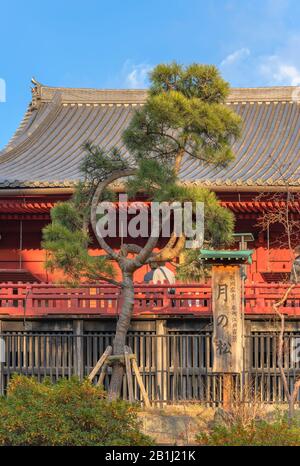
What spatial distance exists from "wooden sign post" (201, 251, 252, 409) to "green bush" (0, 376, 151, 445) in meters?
2.55

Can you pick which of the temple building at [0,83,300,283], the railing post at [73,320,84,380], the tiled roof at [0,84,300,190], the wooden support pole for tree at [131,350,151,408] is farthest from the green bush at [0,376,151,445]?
the tiled roof at [0,84,300,190]

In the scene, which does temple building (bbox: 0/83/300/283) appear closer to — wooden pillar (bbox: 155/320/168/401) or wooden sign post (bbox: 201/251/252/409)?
wooden sign post (bbox: 201/251/252/409)

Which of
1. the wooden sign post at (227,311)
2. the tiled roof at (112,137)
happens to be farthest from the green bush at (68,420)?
the tiled roof at (112,137)

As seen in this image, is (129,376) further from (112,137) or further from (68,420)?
(112,137)

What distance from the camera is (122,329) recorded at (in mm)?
17094

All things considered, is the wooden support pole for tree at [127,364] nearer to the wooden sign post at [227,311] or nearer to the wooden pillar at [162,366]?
the wooden pillar at [162,366]

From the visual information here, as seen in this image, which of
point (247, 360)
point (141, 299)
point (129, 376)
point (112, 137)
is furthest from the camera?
point (112, 137)

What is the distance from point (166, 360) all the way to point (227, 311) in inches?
65.1

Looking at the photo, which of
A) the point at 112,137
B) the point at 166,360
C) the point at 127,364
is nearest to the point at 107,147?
the point at 112,137

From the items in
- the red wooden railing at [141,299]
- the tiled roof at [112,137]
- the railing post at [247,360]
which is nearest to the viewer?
the railing post at [247,360]

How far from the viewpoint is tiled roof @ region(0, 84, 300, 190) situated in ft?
72.1

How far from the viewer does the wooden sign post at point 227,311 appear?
53.6 feet

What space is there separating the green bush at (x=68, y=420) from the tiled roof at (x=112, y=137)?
746cm
